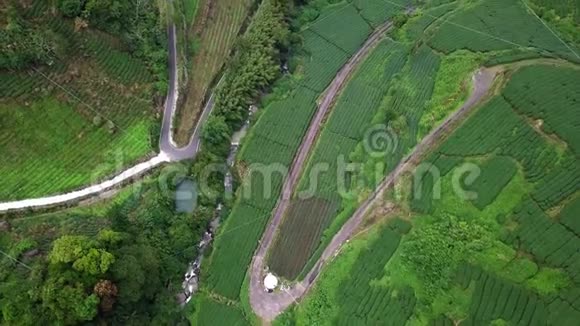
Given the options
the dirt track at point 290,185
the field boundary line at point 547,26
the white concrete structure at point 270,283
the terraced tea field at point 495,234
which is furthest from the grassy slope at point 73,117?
the field boundary line at point 547,26

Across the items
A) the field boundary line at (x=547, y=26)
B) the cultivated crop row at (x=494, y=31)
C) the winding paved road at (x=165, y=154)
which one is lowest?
the winding paved road at (x=165, y=154)

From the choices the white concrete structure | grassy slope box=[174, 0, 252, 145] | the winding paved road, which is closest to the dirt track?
the white concrete structure

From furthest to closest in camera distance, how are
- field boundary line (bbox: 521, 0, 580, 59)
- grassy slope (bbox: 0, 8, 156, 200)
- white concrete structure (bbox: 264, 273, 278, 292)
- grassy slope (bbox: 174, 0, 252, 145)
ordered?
grassy slope (bbox: 174, 0, 252, 145), field boundary line (bbox: 521, 0, 580, 59), grassy slope (bbox: 0, 8, 156, 200), white concrete structure (bbox: 264, 273, 278, 292)

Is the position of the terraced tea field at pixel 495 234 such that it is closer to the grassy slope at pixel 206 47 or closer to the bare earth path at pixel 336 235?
the bare earth path at pixel 336 235

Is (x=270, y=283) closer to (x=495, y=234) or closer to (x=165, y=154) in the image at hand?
(x=165, y=154)

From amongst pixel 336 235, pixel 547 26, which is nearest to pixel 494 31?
pixel 547 26

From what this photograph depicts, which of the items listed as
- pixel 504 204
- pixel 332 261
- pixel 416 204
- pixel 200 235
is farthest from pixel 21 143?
pixel 504 204

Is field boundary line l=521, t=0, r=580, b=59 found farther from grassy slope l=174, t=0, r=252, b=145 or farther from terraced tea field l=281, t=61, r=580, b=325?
grassy slope l=174, t=0, r=252, b=145
